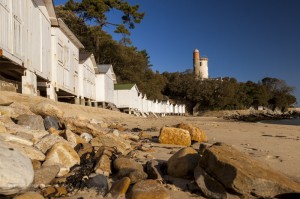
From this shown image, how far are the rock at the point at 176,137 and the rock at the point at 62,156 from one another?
237 cm

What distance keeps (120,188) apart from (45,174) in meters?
1.01

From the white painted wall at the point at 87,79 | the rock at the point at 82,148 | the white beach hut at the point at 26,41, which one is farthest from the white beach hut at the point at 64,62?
the rock at the point at 82,148

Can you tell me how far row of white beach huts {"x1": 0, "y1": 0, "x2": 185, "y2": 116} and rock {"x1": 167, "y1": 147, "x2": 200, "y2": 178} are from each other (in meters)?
7.14

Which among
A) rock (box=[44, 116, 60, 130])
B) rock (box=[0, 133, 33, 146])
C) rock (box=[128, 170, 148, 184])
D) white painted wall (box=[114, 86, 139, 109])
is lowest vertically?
rock (box=[128, 170, 148, 184])

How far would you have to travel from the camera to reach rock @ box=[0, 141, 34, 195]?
11.2 feet

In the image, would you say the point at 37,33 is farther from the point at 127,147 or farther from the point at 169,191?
the point at 169,191

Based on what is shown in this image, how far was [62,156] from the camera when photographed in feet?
15.9

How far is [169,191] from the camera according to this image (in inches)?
154

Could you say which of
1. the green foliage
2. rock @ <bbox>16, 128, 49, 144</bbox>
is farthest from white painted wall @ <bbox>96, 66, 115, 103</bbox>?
the green foliage

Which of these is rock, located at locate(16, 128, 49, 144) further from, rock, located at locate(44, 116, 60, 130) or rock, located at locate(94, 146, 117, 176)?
rock, located at locate(94, 146, 117, 176)

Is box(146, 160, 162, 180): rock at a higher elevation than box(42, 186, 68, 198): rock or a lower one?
higher

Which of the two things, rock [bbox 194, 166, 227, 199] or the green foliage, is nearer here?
rock [bbox 194, 166, 227, 199]

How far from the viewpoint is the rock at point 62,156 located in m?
4.69

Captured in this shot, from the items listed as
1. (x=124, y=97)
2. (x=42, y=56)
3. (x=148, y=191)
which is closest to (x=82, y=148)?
(x=148, y=191)
